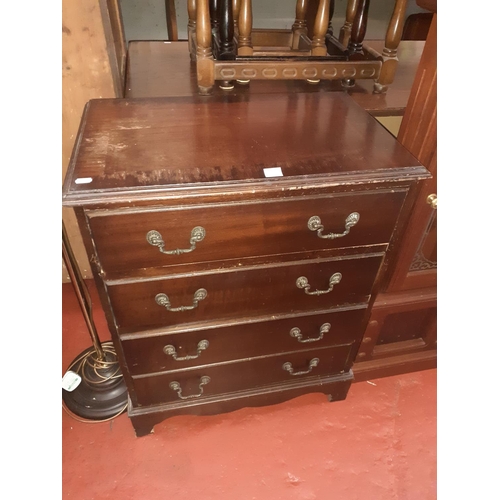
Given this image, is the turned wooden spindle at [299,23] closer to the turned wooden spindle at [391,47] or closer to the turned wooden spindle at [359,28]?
the turned wooden spindle at [359,28]

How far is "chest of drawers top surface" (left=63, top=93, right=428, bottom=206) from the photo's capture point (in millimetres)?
989

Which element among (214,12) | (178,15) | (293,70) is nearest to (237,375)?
(293,70)

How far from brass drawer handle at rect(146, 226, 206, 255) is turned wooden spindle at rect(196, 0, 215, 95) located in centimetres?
77

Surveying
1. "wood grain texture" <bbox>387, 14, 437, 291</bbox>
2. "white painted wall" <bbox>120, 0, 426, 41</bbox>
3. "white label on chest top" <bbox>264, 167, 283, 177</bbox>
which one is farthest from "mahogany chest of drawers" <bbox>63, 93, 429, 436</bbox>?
"white painted wall" <bbox>120, 0, 426, 41</bbox>

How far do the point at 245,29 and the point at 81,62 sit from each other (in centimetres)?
62

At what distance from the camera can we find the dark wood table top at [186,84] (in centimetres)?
162

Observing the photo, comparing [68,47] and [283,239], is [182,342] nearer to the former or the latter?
[283,239]

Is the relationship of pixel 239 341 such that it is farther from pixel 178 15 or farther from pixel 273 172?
pixel 178 15

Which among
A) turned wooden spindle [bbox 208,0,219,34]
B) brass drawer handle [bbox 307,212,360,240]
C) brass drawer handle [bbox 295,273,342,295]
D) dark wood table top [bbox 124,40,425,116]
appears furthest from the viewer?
turned wooden spindle [bbox 208,0,219,34]

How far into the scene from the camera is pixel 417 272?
1.53m

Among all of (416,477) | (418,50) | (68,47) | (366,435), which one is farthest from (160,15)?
(416,477)

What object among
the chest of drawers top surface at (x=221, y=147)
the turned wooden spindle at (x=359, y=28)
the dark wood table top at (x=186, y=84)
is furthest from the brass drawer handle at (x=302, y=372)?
the turned wooden spindle at (x=359, y=28)

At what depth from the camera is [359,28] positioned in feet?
5.55

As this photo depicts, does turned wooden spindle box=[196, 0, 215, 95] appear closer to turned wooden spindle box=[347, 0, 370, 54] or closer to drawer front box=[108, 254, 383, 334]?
turned wooden spindle box=[347, 0, 370, 54]
